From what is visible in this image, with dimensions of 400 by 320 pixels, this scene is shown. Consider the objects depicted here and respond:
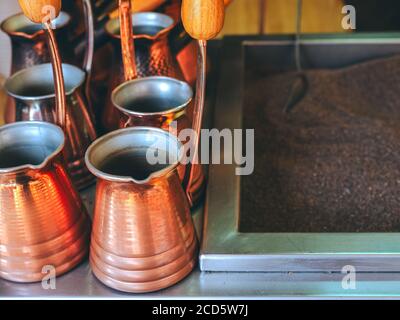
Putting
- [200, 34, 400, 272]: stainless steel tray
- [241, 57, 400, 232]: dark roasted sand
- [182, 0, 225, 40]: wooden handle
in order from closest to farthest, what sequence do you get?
[182, 0, 225, 40]: wooden handle → [200, 34, 400, 272]: stainless steel tray → [241, 57, 400, 232]: dark roasted sand

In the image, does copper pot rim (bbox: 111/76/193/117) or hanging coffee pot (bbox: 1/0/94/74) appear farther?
hanging coffee pot (bbox: 1/0/94/74)

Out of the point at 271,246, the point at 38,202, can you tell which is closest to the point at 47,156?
the point at 38,202

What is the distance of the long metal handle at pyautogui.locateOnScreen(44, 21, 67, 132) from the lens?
636mm

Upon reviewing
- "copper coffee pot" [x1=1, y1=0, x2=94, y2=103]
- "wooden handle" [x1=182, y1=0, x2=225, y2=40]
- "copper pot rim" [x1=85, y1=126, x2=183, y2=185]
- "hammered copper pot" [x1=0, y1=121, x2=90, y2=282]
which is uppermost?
"wooden handle" [x1=182, y1=0, x2=225, y2=40]

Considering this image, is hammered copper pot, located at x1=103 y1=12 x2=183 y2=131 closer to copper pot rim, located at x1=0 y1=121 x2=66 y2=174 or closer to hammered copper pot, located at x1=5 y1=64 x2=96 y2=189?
hammered copper pot, located at x1=5 y1=64 x2=96 y2=189

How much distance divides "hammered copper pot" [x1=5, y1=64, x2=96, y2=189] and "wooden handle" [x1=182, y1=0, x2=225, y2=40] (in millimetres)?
236

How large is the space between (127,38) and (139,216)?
253 millimetres

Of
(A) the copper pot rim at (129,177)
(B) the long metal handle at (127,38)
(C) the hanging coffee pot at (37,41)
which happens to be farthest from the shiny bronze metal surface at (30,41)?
(A) the copper pot rim at (129,177)

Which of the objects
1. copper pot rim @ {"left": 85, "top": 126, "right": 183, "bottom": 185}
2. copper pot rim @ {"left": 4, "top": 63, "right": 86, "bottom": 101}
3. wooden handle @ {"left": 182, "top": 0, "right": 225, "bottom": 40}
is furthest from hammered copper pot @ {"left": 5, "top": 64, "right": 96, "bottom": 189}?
wooden handle @ {"left": 182, "top": 0, "right": 225, "bottom": 40}

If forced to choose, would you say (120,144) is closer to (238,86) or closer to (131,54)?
(131,54)

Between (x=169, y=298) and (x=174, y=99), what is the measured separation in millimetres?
259

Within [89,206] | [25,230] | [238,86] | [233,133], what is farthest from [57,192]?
[238,86]

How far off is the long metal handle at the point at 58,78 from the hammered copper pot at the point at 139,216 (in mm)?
75

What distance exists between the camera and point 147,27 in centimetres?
A: 90
